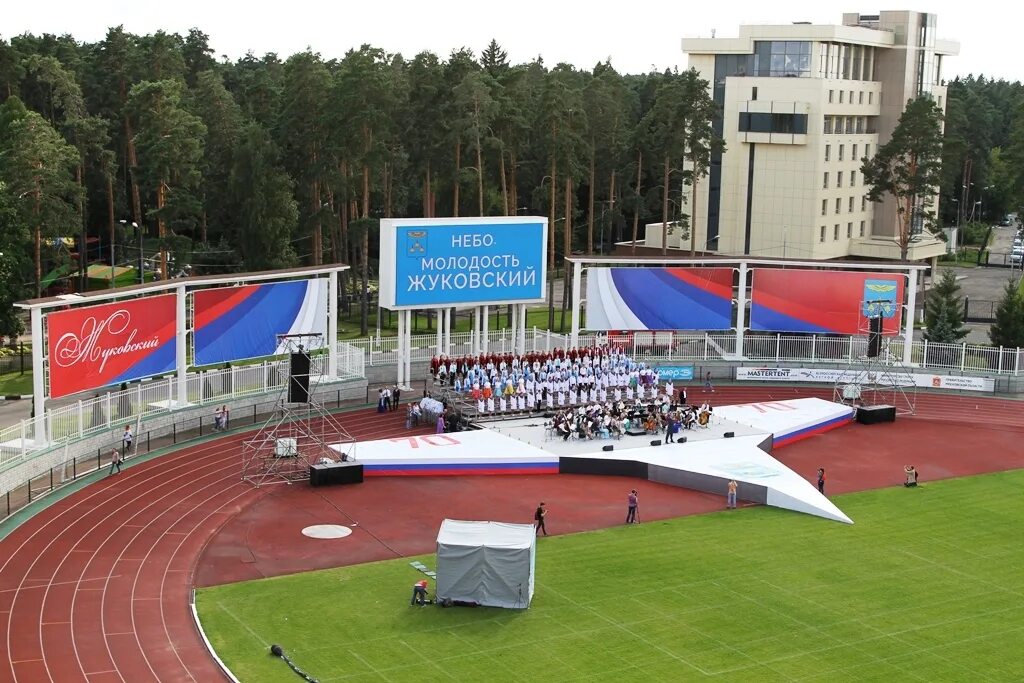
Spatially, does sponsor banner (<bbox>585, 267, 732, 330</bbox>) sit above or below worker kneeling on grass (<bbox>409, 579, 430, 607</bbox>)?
above

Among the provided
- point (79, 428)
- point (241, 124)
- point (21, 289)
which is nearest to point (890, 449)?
point (79, 428)

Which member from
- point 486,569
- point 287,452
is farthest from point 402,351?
point 486,569

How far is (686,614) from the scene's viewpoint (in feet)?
89.0

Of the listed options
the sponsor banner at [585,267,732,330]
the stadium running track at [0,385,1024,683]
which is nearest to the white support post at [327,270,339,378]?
the stadium running track at [0,385,1024,683]

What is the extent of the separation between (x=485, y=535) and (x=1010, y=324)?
39319 millimetres

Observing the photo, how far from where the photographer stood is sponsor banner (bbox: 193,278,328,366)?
4175 centimetres

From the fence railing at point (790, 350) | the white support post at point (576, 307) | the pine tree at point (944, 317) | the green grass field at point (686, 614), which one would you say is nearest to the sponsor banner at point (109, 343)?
the green grass field at point (686, 614)

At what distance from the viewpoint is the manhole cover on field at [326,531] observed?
105 feet

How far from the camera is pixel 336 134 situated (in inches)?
2405

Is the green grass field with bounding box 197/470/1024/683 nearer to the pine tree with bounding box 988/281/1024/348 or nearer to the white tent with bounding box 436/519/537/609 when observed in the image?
the white tent with bounding box 436/519/537/609

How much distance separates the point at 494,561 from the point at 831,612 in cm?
756

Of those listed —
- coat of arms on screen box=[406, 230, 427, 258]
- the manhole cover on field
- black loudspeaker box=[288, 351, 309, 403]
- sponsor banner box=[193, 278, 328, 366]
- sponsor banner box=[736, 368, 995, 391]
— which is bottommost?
the manhole cover on field

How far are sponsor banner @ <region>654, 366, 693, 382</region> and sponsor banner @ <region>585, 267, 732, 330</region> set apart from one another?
1.92m

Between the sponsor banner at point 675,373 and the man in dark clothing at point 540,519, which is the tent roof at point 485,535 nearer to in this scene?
the man in dark clothing at point 540,519
